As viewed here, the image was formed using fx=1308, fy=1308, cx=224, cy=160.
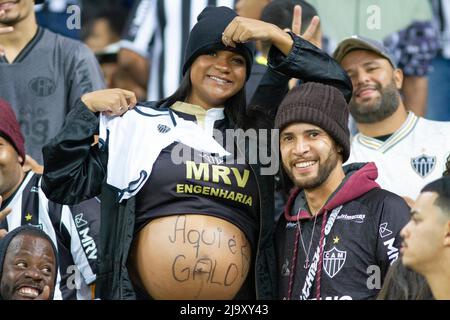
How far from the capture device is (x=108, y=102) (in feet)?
18.7

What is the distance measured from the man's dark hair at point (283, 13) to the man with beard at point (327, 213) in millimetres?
1138

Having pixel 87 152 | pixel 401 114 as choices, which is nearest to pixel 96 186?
pixel 87 152

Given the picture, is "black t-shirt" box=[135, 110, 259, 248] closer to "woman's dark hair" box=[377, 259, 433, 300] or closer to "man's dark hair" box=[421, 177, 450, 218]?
"woman's dark hair" box=[377, 259, 433, 300]

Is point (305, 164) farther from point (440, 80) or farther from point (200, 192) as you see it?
point (440, 80)

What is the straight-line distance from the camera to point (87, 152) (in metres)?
5.70

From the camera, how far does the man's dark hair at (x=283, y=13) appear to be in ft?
22.3

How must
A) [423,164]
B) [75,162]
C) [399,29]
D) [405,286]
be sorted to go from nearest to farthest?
[405,286] → [75,162] → [423,164] → [399,29]

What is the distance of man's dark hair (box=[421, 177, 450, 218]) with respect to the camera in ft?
16.1

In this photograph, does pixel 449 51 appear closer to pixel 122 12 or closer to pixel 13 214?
pixel 122 12

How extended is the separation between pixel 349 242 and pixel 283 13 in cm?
180

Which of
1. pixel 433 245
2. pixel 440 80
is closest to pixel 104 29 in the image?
pixel 440 80

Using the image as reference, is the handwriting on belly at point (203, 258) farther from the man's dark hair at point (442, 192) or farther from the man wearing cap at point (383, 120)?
the man wearing cap at point (383, 120)

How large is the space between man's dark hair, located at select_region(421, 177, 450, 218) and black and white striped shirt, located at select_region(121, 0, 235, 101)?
287cm
